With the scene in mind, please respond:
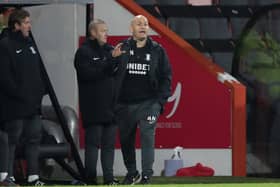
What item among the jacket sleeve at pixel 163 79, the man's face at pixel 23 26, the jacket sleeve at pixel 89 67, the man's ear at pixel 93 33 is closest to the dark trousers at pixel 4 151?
the man's face at pixel 23 26

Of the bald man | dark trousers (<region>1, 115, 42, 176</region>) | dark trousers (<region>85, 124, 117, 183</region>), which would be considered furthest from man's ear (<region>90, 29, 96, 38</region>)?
dark trousers (<region>1, 115, 42, 176</region>)

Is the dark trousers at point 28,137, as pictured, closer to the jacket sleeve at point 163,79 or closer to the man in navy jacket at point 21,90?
the man in navy jacket at point 21,90

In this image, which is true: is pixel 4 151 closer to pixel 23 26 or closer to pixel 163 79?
pixel 23 26

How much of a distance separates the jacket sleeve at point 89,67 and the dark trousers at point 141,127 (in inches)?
18.1

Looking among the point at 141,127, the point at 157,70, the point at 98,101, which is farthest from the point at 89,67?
the point at 141,127

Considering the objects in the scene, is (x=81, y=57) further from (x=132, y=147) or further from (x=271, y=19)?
(x=271, y=19)

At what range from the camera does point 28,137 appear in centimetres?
1705

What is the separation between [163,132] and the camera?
20125mm

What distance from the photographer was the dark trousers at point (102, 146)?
17562 millimetres

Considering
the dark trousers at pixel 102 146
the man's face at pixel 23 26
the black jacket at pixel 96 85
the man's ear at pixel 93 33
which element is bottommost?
the dark trousers at pixel 102 146

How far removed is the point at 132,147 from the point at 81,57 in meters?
1.20

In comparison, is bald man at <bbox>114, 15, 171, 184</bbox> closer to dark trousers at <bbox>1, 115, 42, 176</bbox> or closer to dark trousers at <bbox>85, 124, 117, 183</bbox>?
dark trousers at <bbox>85, 124, 117, 183</bbox>

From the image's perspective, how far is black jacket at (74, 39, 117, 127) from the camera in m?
17.5

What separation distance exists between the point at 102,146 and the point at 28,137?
3.24 ft
